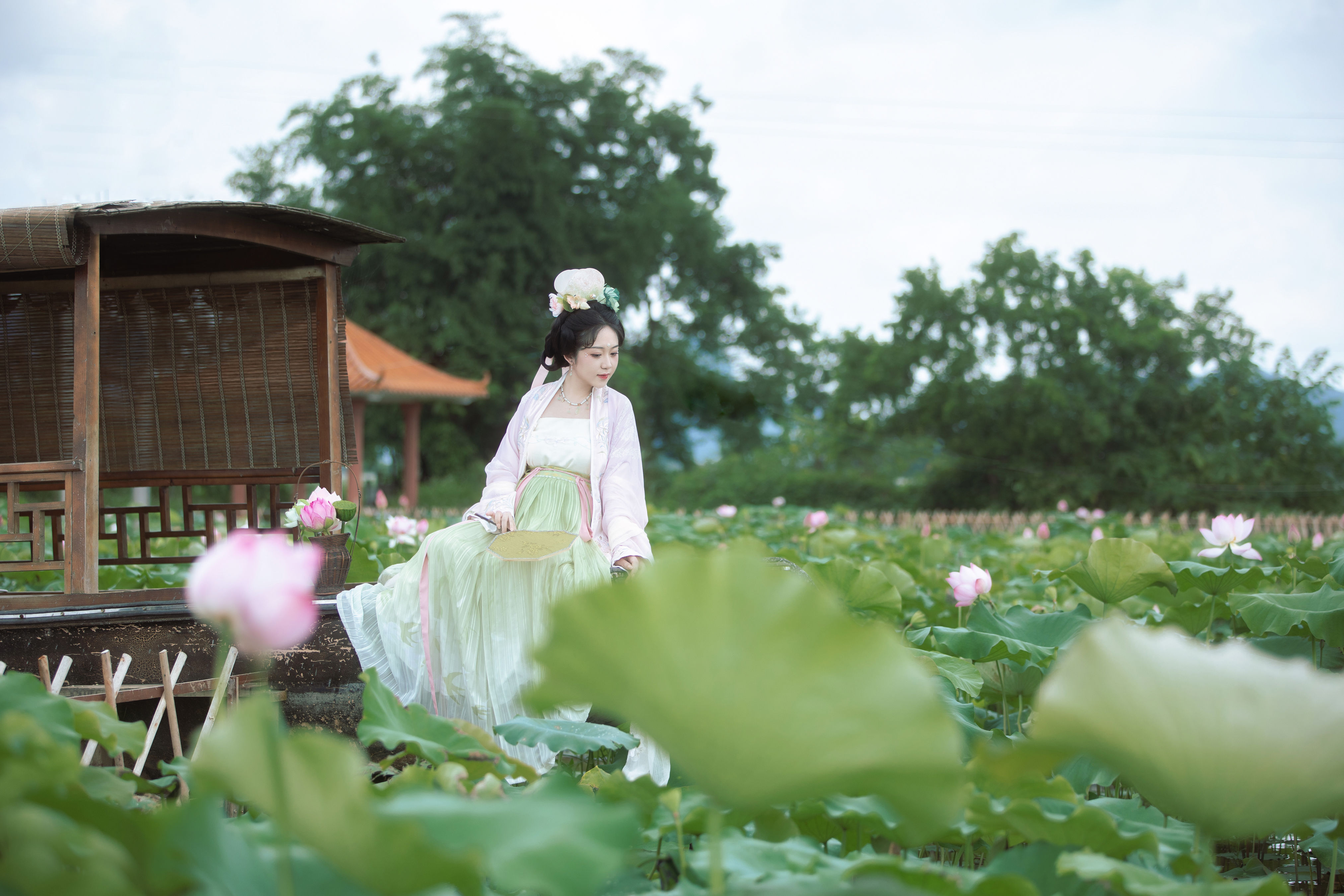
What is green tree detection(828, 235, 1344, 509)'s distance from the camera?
53.3 feet

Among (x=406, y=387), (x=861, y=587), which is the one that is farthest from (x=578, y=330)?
(x=406, y=387)

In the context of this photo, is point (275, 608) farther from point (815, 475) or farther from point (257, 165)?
point (257, 165)

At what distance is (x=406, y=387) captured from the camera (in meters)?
13.1

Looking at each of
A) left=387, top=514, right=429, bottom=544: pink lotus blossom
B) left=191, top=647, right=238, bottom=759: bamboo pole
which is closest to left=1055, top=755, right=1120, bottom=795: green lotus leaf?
left=191, top=647, right=238, bottom=759: bamboo pole

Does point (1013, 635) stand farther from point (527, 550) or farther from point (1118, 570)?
point (527, 550)

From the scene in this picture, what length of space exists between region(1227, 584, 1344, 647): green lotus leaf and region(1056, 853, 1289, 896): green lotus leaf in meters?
1.40

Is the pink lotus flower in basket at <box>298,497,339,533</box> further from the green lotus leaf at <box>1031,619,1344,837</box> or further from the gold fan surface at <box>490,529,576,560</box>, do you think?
the green lotus leaf at <box>1031,619,1344,837</box>

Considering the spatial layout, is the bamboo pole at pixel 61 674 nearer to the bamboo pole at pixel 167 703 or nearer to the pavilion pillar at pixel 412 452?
the bamboo pole at pixel 167 703

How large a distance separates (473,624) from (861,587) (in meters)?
1.11

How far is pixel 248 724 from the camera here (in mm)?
860

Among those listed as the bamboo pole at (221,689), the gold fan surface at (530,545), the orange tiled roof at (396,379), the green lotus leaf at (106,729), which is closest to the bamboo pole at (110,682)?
the bamboo pole at (221,689)

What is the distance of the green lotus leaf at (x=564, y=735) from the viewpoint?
1.75 meters

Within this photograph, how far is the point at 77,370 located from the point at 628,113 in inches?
649

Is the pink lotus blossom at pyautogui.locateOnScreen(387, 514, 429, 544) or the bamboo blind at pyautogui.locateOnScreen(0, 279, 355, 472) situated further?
the pink lotus blossom at pyautogui.locateOnScreen(387, 514, 429, 544)
